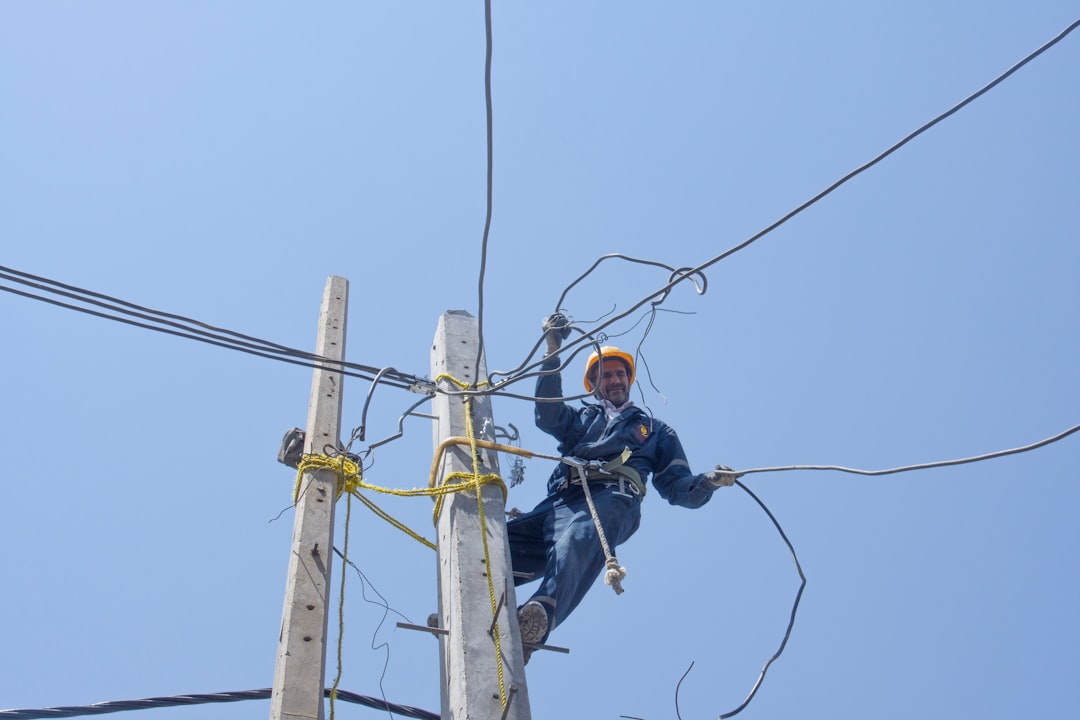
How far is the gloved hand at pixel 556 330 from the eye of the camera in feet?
16.2

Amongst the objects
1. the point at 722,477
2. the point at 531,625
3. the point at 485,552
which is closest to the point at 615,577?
the point at 531,625

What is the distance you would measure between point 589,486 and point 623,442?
0.30 metres

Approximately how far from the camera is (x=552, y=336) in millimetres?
4977

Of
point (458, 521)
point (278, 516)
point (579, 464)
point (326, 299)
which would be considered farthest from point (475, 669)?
point (326, 299)

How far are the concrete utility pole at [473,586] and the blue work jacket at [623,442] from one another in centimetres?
66

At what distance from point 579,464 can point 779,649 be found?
3.58 feet

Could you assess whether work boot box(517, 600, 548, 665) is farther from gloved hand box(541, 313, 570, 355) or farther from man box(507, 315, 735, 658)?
gloved hand box(541, 313, 570, 355)

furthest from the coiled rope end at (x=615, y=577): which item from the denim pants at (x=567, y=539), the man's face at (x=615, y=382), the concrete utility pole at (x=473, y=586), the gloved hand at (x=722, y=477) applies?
the man's face at (x=615, y=382)

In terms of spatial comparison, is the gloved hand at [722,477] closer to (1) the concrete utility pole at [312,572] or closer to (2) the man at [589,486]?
(2) the man at [589,486]

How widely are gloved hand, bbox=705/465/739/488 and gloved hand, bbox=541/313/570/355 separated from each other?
2.78ft

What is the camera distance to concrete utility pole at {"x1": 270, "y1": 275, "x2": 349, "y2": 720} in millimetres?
3281

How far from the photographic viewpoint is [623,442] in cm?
524

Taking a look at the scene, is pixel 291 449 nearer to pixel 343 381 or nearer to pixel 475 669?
pixel 343 381

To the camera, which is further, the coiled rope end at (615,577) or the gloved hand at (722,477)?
the gloved hand at (722,477)
